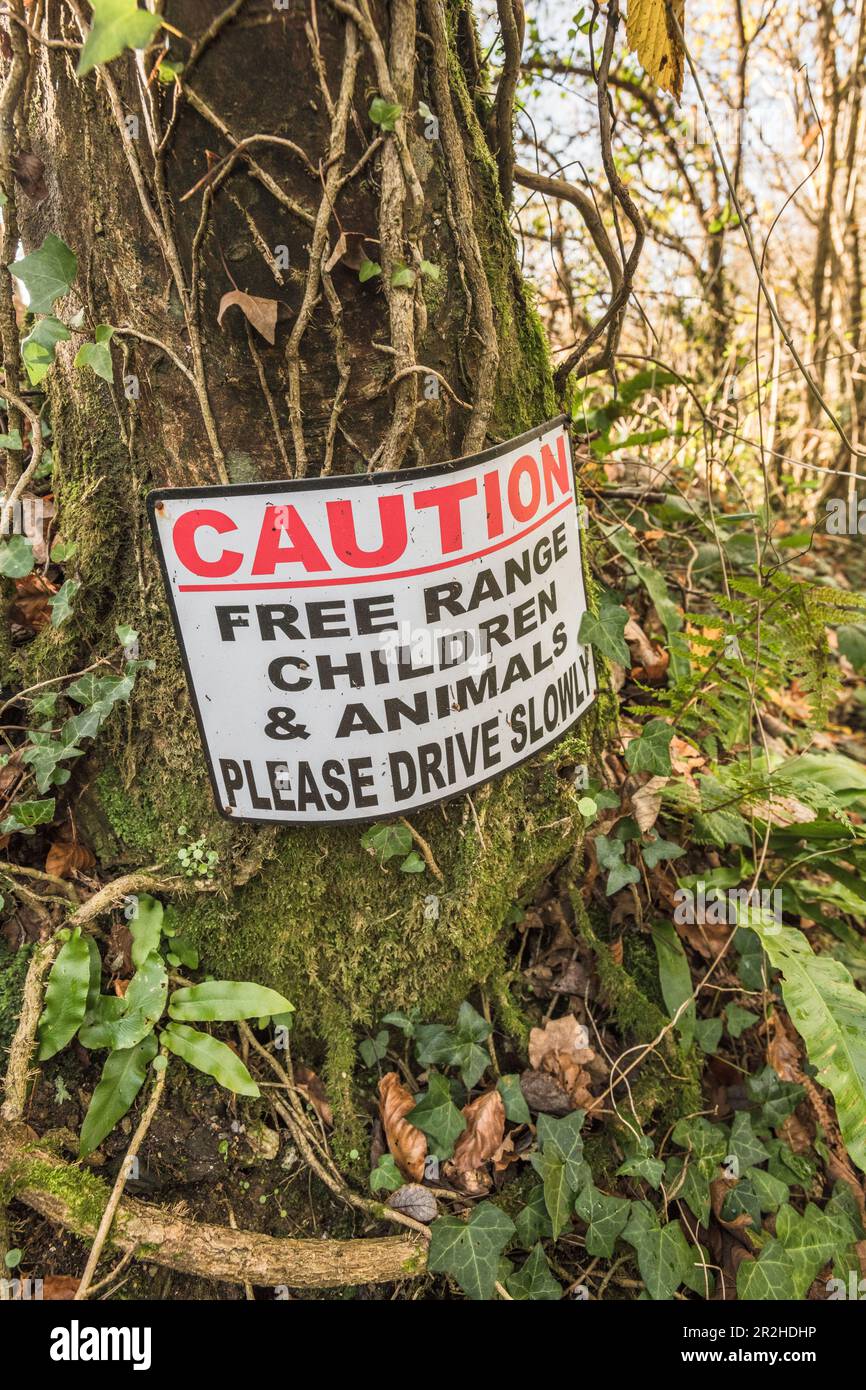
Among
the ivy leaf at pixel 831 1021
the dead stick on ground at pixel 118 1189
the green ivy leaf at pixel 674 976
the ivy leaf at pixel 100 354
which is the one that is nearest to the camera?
the ivy leaf at pixel 100 354

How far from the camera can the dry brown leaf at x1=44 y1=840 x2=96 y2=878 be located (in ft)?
6.60

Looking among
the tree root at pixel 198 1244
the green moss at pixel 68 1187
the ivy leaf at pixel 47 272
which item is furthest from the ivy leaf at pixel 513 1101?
the ivy leaf at pixel 47 272

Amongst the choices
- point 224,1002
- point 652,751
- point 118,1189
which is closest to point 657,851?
point 652,751

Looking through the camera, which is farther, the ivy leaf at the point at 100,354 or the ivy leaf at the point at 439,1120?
the ivy leaf at the point at 439,1120

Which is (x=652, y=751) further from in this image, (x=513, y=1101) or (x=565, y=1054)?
(x=513, y=1101)

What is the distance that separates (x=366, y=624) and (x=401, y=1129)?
1266 millimetres

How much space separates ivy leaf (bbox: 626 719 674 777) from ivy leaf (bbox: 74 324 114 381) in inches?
61.0

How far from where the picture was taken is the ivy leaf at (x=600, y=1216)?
1.83 meters

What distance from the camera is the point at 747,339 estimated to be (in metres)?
6.02

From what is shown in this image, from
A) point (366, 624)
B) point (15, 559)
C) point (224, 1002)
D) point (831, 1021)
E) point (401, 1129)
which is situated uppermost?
point (15, 559)

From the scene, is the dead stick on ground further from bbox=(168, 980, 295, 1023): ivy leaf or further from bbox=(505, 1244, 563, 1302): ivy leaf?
bbox=(505, 1244, 563, 1302): ivy leaf

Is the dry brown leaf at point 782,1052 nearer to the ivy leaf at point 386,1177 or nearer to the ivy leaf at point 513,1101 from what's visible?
the ivy leaf at point 513,1101

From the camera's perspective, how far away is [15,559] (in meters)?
1.91

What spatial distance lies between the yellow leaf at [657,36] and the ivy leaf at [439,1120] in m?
2.40
